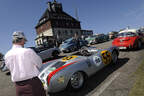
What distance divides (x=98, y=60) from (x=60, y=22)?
118 feet

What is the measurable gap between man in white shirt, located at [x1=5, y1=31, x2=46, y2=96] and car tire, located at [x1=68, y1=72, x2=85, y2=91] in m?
1.36

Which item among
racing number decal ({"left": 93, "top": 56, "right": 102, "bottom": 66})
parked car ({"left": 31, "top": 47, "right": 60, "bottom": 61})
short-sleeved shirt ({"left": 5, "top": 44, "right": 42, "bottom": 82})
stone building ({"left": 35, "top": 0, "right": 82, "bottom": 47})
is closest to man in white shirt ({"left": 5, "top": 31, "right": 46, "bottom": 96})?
short-sleeved shirt ({"left": 5, "top": 44, "right": 42, "bottom": 82})

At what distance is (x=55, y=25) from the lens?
3619cm

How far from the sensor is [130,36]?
283 inches

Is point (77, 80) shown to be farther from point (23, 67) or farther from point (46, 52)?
point (46, 52)

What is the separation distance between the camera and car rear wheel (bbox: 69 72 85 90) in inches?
119

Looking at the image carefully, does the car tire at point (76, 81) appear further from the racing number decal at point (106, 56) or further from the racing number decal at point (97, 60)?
the racing number decal at point (106, 56)

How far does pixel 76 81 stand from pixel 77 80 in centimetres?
5

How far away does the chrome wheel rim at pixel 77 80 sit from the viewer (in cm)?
305

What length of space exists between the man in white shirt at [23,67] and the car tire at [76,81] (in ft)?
4.47

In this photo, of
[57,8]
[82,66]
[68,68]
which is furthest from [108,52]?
[57,8]

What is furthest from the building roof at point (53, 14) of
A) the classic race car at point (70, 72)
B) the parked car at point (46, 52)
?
the classic race car at point (70, 72)

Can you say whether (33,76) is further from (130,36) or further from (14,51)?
(130,36)

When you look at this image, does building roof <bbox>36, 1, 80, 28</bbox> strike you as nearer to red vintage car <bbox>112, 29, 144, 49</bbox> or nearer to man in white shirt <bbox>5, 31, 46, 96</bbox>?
red vintage car <bbox>112, 29, 144, 49</bbox>
